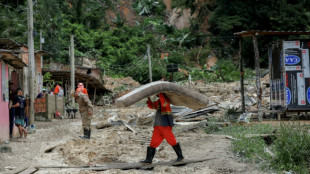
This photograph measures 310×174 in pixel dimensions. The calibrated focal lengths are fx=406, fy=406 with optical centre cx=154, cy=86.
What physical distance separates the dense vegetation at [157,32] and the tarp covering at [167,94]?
2883cm

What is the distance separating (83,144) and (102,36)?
128 ft

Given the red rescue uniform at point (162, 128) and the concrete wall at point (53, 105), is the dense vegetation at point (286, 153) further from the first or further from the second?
the concrete wall at point (53, 105)

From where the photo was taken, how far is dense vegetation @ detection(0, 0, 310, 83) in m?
41.2

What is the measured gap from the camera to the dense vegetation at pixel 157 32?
41.2 m

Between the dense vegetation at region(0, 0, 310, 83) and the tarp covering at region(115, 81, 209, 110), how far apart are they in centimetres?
2883

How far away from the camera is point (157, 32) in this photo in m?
57.7

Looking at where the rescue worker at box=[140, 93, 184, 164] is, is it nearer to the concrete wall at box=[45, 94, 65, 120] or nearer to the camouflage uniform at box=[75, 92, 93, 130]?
the camouflage uniform at box=[75, 92, 93, 130]

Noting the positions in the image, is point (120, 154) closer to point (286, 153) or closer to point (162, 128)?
point (162, 128)

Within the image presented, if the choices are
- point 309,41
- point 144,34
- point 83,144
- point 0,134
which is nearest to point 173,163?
point 83,144

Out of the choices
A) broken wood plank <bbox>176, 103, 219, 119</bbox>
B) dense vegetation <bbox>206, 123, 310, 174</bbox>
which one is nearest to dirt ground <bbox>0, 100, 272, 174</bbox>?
dense vegetation <bbox>206, 123, 310, 174</bbox>

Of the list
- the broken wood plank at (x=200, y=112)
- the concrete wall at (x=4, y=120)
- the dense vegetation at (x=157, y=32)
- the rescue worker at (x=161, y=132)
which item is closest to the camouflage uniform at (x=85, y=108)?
the concrete wall at (x=4, y=120)

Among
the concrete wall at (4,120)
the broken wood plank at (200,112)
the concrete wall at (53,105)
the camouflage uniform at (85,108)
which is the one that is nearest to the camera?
the concrete wall at (4,120)

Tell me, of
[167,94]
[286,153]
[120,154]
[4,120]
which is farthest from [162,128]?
[4,120]

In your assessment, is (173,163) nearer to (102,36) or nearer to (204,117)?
(204,117)
